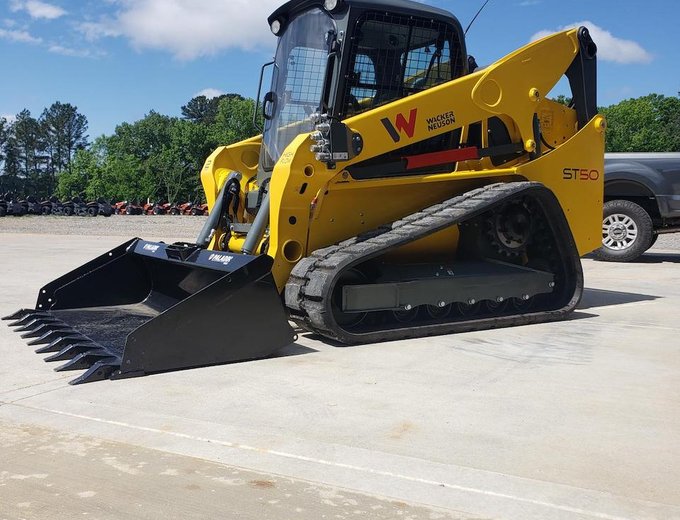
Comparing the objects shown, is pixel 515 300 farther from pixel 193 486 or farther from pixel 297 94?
pixel 193 486

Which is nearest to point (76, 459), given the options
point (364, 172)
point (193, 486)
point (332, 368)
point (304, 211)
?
point (193, 486)

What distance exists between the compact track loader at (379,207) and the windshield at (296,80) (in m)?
0.02

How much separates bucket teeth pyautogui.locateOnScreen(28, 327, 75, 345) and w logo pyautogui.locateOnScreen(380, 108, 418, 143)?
3.14 meters

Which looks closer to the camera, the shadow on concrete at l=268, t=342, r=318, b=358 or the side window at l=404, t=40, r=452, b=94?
the shadow on concrete at l=268, t=342, r=318, b=358

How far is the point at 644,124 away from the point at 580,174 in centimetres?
7146

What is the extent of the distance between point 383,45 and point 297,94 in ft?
3.05

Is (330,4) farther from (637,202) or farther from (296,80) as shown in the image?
(637,202)

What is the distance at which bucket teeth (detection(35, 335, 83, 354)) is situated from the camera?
5.42 m

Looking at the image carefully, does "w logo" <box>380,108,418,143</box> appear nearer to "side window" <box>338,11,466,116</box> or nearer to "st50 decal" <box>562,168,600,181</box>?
"side window" <box>338,11,466,116</box>

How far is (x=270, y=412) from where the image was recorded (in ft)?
13.3

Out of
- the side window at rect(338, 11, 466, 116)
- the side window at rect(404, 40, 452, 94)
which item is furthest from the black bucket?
the side window at rect(404, 40, 452, 94)

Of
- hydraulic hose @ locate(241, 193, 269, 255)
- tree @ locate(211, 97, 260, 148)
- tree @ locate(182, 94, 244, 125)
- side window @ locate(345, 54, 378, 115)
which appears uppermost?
tree @ locate(182, 94, 244, 125)

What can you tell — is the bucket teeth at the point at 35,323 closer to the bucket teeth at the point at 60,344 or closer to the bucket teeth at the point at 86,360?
the bucket teeth at the point at 60,344

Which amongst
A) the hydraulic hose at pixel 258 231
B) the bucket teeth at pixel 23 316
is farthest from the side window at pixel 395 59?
the bucket teeth at pixel 23 316
